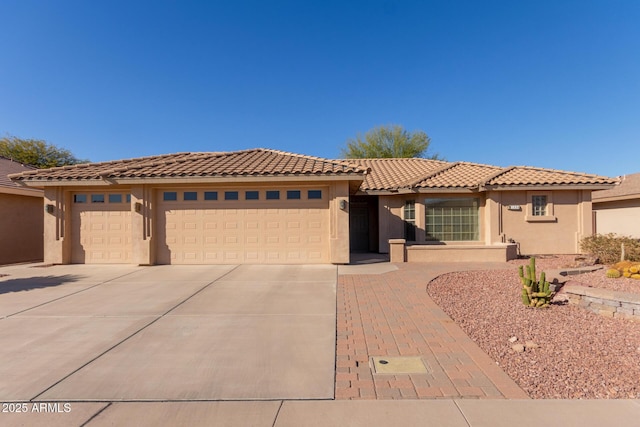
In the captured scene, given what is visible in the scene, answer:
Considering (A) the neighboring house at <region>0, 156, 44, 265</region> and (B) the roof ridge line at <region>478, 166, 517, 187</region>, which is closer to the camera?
(B) the roof ridge line at <region>478, 166, 517, 187</region>

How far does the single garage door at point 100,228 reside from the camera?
38.6 feet

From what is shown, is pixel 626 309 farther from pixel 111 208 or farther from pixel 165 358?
pixel 111 208

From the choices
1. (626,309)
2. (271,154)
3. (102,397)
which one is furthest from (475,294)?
(271,154)

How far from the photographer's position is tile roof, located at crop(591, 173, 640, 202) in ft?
58.3

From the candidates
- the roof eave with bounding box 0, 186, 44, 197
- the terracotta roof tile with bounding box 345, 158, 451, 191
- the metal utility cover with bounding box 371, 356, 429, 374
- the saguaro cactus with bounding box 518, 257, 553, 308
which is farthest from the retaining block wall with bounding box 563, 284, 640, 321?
the roof eave with bounding box 0, 186, 44, 197

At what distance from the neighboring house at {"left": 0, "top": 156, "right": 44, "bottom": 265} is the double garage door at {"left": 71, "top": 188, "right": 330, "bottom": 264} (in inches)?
298

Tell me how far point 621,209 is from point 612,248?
12.9 meters

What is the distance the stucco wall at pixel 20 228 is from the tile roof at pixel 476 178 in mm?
16441

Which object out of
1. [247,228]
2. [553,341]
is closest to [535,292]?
[553,341]

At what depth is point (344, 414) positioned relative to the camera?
2.89 metres

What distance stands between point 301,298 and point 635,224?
21.9 m

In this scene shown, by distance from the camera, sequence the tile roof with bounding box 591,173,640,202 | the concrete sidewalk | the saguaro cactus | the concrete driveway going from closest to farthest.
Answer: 1. the concrete sidewalk
2. the concrete driveway
3. the saguaro cactus
4. the tile roof with bounding box 591,173,640,202

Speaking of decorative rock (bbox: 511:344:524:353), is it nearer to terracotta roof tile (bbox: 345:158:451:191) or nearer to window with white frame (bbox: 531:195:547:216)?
terracotta roof tile (bbox: 345:158:451:191)

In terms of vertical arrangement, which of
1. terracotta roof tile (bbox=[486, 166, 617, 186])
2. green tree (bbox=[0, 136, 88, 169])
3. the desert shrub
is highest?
green tree (bbox=[0, 136, 88, 169])
